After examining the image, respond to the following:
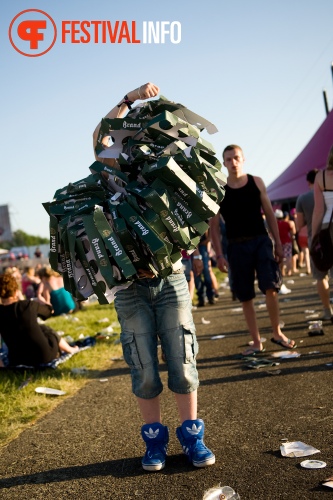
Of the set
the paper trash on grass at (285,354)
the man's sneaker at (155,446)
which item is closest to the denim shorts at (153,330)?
the man's sneaker at (155,446)

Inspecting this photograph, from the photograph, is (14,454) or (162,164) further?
(14,454)

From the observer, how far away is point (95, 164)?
148 inches

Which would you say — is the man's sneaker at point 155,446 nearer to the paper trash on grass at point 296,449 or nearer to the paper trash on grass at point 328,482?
the paper trash on grass at point 296,449

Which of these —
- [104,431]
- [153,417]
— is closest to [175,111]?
[153,417]

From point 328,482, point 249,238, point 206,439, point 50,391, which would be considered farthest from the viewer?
point 249,238

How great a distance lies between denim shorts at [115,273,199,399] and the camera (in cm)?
371

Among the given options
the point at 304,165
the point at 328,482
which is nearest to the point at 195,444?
the point at 328,482

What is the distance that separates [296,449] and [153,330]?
1.07m

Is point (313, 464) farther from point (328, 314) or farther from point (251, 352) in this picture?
point (328, 314)

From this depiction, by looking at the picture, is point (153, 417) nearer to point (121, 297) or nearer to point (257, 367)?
point (121, 297)

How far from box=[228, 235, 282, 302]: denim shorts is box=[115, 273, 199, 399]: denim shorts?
2.95 m

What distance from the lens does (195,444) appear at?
3.63 meters

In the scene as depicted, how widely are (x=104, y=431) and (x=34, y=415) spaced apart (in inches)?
36.1

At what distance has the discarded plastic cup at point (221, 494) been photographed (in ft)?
9.98
